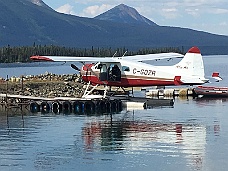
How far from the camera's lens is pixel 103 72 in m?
31.3

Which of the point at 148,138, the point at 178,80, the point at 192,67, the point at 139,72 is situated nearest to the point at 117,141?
the point at 148,138

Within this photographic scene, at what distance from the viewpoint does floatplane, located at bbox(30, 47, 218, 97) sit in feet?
97.1

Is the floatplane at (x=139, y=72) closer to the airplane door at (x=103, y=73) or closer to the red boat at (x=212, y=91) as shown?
the airplane door at (x=103, y=73)

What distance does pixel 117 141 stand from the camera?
70.5 feet

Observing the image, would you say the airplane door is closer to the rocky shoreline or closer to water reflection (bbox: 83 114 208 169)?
the rocky shoreline

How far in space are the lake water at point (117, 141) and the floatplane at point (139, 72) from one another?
4.15 feet

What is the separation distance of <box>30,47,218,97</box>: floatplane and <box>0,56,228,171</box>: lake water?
127 centimetres

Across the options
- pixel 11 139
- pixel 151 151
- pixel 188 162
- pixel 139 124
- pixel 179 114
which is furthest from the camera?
pixel 179 114

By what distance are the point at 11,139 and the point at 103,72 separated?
9924mm

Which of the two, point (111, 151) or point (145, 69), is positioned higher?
point (145, 69)

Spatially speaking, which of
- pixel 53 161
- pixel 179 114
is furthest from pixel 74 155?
pixel 179 114

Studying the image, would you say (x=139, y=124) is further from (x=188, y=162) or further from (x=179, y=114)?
(x=188, y=162)

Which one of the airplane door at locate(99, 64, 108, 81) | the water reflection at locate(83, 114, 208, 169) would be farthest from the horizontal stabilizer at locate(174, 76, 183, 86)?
the water reflection at locate(83, 114, 208, 169)

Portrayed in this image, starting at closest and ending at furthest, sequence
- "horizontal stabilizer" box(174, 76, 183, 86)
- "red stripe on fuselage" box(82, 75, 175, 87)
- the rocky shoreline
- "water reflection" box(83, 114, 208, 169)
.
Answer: "water reflection" box(83, 114, 208, 169), "horizontal stabilizer" box(174, 76, 183, 86), "red stripe on fuselage" box(82, 75, 175, 87), the rocky shoreline
